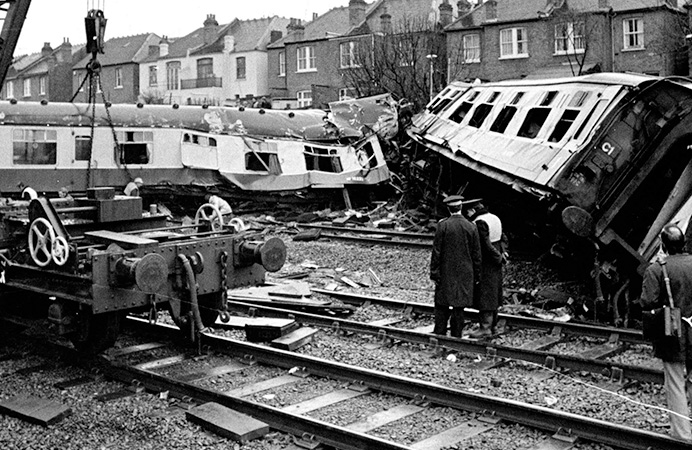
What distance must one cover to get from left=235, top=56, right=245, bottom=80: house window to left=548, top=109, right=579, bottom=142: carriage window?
43169 millimetres

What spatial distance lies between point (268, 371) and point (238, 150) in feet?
48.8

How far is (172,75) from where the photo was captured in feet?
187

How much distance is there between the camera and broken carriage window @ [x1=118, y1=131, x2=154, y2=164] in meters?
20.8

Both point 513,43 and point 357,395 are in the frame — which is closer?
point 357,395

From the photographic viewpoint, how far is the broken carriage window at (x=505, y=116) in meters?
13.6

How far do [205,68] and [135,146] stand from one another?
3513 centimetres

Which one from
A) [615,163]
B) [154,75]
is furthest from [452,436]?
[154,75]

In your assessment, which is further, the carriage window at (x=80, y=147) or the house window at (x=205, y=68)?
the house window at (x=205, y=68)

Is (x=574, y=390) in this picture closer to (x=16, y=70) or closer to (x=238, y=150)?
(x=238, y=150)

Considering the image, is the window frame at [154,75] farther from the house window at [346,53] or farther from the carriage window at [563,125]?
the carriage window at [563,125]

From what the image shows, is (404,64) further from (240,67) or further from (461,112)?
(461,112)

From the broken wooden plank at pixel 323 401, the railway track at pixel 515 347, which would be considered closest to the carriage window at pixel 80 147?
the railway track at pixel 515 347

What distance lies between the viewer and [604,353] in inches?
317

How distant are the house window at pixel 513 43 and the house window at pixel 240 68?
66.4 ft
